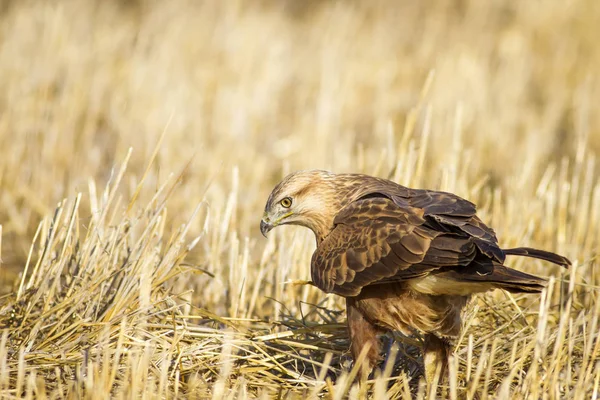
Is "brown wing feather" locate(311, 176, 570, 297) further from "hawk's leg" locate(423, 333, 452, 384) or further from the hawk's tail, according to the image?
"hawk's leg" locate(423, 333, 452, 384)

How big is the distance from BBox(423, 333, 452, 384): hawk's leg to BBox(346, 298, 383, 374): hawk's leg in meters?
0.30

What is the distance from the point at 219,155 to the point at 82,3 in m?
4.00

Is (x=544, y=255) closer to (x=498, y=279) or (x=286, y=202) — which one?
(x=498, y=279)

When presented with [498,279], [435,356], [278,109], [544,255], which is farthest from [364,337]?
[278,109]

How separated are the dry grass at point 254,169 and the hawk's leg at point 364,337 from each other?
0.39 ft

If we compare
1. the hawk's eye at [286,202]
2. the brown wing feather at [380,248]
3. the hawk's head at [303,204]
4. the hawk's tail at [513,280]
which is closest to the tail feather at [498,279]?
the hawk's tail at [513,280]

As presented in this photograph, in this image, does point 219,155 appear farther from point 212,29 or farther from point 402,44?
point 402,44

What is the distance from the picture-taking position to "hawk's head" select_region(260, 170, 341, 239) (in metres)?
4.20

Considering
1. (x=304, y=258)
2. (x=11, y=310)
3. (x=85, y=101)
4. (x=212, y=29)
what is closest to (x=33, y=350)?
(x=11, y=310)

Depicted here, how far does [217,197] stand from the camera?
22.0ft

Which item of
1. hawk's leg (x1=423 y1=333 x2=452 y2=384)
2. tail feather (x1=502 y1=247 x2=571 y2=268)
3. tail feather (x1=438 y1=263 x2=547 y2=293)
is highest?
tail feather (x1=502 y1=247 x2=571 y2=268)

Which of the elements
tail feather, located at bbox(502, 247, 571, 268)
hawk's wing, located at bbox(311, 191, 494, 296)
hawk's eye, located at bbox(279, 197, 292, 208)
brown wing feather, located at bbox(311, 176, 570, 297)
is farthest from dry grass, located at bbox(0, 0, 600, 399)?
hawk's eye, located at bbox(279, 197, 292, 208)

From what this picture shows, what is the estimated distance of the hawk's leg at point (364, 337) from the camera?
390 cm

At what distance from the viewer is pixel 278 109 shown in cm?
948
